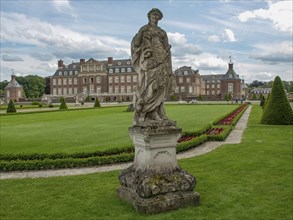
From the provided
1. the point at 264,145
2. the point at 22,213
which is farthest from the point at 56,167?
the point at 264,145

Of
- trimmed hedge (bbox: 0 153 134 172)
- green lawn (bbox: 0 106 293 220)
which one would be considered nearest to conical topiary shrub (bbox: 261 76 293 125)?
green lawn (bbox: 0 106 293 220)

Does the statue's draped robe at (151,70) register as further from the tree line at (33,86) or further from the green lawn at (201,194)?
the tree line at (33,86)

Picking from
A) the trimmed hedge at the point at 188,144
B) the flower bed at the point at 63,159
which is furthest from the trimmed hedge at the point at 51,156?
the trimmed hedge at the point at 188,144

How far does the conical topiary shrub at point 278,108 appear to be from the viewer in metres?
18.8

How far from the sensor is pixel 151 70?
18.1ft

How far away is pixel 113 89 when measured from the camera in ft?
290

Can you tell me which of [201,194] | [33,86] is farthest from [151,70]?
[33,86]

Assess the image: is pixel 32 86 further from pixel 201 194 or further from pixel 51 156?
pixel 201 194

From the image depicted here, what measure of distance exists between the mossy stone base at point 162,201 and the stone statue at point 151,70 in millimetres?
1188

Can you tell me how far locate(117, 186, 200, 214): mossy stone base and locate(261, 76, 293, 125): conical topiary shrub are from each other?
15.0 meters

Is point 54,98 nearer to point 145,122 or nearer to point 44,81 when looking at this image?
point 44,81

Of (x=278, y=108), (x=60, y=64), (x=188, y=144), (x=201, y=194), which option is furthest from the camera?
(x=60, y=64)

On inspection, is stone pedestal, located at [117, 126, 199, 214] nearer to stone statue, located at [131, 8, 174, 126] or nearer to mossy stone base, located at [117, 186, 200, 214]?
mossy stone base, located at [117, 186, 200, 214]

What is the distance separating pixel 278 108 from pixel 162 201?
52.3 feet
